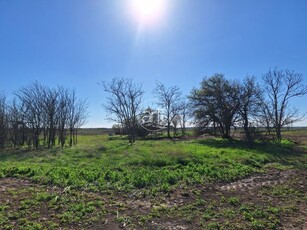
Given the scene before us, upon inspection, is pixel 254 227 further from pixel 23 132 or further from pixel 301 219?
pixel 23 132

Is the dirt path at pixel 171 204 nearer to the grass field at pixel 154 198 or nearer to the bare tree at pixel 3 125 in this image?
the grass field at pixel 154 198

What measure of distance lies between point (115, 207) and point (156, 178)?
7.39ft

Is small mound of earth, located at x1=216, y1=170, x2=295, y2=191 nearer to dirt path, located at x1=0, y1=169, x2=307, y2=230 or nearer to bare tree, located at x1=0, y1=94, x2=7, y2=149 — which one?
dirt path, located at x1=0, y1=169, x2=307, y2=230

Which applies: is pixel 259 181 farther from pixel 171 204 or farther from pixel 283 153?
pixel 283 153

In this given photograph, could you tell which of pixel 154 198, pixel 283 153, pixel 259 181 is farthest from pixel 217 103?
pixel 154 198

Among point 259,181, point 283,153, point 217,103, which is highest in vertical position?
point 217,103

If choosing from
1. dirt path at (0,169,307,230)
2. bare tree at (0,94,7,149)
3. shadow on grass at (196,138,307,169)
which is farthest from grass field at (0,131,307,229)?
bare tree at (0,94,7,149)

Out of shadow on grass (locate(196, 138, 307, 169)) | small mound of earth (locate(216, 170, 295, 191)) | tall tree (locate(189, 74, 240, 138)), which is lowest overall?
small mound of earth (locate(216, 170, 295, 191))

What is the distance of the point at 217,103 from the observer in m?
26.3

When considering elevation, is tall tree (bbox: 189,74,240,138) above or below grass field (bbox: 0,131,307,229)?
above

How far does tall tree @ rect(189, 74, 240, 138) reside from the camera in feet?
84.0

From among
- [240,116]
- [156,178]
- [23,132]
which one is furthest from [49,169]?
[240,116]

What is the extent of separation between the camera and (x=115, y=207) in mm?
5438

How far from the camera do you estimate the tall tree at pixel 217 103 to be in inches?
1008
